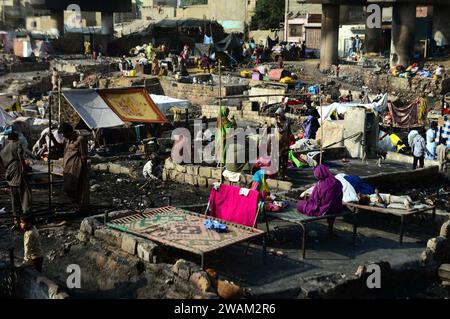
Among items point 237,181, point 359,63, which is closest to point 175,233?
point 237,181

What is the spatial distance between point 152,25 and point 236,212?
1338 inches

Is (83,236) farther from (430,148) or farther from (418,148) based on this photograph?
(430,148)

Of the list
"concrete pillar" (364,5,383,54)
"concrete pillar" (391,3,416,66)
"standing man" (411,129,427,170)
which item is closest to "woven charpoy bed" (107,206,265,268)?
"standing man" (411,129,427,170)

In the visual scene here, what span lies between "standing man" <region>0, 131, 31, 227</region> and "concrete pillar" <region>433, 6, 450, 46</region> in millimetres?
26216

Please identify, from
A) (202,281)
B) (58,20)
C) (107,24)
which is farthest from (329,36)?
(202,281)

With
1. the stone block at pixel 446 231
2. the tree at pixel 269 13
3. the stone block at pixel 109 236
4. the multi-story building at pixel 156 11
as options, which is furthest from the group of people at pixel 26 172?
the multi-story building at pixel 156 11

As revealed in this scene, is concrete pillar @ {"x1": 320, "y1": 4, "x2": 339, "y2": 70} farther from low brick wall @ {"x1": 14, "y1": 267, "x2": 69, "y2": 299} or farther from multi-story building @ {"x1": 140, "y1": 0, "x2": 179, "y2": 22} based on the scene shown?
low brick wall @ {"x1": 14, "y1": 267, "x2": 69, "y2": 299}

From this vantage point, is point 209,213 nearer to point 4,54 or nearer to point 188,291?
point 188,291

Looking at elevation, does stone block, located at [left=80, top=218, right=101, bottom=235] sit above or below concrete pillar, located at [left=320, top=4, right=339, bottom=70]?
below

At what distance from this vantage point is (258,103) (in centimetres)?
2052

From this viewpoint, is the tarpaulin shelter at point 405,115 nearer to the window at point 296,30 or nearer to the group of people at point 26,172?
the group of people at point 26,172

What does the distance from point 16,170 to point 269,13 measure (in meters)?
37.2

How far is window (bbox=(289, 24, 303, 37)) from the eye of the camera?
1551 inches

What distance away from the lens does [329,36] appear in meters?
30.3
